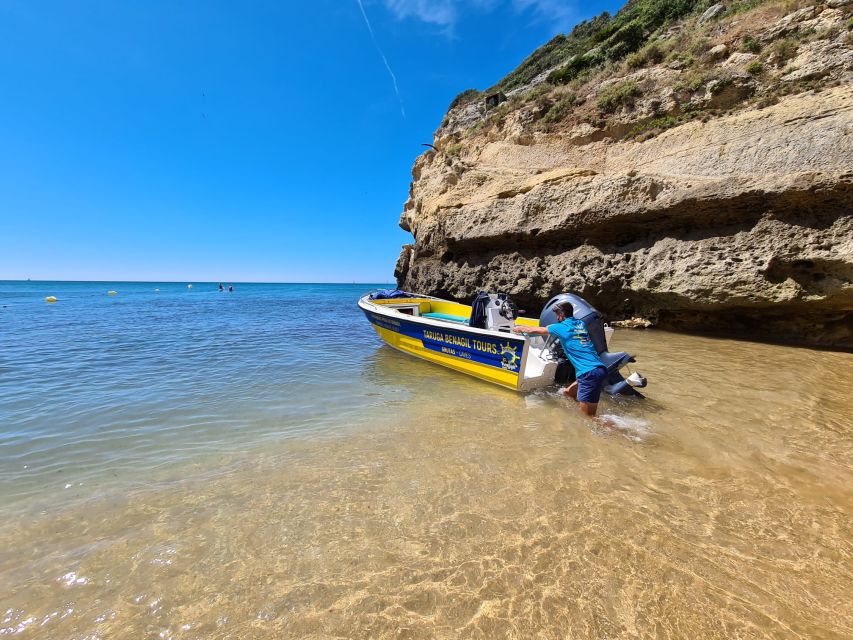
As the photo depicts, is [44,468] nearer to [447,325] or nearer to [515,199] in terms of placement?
[447,325]

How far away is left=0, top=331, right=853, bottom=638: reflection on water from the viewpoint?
1758 mm

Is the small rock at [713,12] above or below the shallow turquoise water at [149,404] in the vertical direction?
above

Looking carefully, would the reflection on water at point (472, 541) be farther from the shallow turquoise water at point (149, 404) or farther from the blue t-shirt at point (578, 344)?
the blue t-shirt at point (578, 344)

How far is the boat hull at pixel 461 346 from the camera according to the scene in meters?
5.67

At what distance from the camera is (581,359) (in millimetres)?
4648

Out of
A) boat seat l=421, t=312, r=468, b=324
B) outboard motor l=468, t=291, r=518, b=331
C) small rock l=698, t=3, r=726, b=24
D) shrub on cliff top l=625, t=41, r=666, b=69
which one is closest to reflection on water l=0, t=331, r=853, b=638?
outboard motor l=468, t=291, r=518, b=331

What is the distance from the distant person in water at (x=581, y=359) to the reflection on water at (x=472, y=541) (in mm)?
423

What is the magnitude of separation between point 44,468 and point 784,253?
44.1ft

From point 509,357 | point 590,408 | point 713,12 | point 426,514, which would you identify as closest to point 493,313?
point 509,357

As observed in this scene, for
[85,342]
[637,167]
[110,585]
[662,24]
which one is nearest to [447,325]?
[110,585]

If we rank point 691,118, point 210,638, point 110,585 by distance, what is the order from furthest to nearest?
1. point 691,118
2. point 110,585
3. point 210,638

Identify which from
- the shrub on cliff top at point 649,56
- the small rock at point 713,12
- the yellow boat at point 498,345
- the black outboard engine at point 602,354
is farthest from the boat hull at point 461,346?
the small rock at point 713,12

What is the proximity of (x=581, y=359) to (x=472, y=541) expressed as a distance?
10.2ft

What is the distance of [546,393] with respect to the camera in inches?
217
